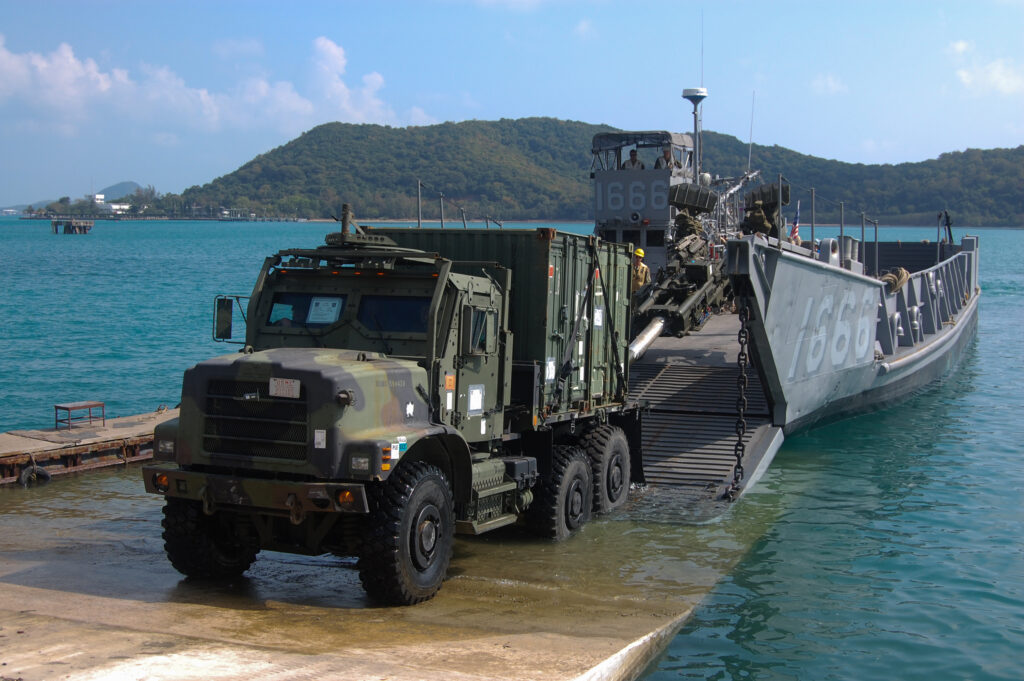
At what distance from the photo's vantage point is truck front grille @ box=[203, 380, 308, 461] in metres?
7.85

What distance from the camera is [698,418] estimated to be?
15242mm

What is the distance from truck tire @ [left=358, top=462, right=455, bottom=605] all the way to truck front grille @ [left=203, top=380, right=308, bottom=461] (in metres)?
0.75

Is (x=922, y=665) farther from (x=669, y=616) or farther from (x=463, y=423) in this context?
(x=463, y=423)

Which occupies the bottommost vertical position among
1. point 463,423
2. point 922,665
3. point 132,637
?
point 922,665

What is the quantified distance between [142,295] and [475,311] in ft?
184

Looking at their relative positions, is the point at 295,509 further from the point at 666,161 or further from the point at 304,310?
the point at 666,161

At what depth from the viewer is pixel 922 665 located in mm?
8297

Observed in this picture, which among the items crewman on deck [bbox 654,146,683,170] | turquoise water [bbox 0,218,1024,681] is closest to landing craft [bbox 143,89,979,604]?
turquoise water [bbox 0,218,1024,681]

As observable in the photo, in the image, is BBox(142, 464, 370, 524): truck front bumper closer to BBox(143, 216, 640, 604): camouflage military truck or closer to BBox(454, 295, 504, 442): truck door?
BBox(143, 216, 640, 604): camouflage military truck

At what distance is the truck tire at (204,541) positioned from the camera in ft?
27.8

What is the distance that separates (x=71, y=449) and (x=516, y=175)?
359 feet

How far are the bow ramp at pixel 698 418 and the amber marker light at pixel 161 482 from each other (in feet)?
21.3

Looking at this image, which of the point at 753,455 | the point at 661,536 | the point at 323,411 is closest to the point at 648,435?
the point at 753,455

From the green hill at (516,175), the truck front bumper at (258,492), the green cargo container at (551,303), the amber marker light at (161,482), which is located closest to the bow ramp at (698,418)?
the green cargo container at (551,303)
